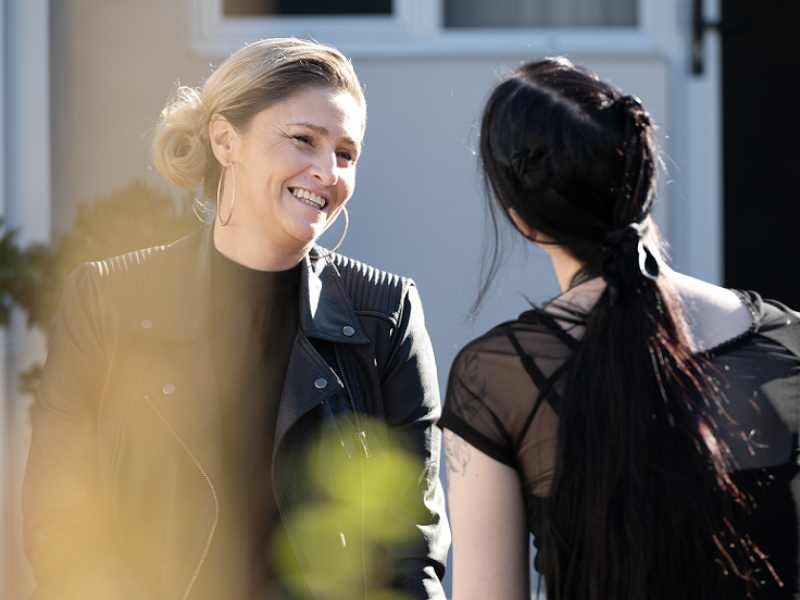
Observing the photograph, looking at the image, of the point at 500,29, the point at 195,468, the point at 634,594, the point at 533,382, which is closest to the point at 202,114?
the point at 195,468

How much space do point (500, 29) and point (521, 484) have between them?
9.10 ft

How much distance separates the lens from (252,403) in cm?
173

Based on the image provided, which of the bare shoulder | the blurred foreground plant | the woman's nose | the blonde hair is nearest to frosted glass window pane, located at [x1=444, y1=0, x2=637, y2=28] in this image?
the blurred foreground plant

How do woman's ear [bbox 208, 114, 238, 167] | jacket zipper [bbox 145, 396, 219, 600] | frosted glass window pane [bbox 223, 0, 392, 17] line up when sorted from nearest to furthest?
jacket zipper [bbox 145, 396, 219, 600] < woman's ear [bbox 208, 114, 238, 167] < frosted glass window pane [bbox 223, 0, 392, 17]

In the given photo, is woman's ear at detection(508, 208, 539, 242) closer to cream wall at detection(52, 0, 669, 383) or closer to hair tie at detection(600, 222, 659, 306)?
hair tie at detection(600, 222, 659, 306)

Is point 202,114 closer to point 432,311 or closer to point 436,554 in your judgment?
point 436,554

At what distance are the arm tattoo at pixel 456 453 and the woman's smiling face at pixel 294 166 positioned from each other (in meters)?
0.72

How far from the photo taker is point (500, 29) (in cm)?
354

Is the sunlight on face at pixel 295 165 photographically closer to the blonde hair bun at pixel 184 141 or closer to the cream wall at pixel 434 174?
the blonde hair bun at pixel 184 141

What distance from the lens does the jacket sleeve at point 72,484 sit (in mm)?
1654

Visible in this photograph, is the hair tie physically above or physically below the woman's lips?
below

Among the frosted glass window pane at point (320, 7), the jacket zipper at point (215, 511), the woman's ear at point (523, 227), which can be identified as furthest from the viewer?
the frosted glass window pane at point (320, 7)

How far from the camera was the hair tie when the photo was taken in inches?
44.3

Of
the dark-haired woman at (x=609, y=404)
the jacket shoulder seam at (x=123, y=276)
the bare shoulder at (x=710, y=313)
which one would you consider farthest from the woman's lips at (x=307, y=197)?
the bare shoulder at (x=710, y=313)
